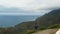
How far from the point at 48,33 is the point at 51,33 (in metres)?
0.66

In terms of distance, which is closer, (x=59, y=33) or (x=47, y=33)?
(x=59, y=33)

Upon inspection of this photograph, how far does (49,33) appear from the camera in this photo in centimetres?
3931

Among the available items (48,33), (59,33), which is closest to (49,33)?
(48,33)

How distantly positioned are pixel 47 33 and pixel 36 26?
775 cm

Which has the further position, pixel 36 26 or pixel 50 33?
pixel 36 26

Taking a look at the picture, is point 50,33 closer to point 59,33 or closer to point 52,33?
point 52,33

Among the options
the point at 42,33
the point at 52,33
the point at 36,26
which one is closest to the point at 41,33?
the point at 42,33

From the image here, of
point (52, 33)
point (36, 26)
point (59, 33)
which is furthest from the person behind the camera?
point (36, 26)

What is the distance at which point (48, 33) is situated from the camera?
129ft

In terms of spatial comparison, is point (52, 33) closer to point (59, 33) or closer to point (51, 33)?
point (51, 33)

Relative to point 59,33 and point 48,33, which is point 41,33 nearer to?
point 48,33

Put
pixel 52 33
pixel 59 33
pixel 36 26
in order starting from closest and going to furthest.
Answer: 1. pixel 59 33
2. pixel 52 33
3. pixel 36 26

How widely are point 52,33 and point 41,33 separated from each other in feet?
9.92

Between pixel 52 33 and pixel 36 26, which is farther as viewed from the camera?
pixel 36 26
